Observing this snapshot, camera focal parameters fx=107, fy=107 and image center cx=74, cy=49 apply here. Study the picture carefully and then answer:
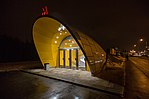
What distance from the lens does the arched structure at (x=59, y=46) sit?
521 inches

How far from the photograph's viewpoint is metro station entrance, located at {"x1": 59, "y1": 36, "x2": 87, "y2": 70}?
1458cm

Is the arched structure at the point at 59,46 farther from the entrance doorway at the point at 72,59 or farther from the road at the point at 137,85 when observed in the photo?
the road at the point at 137,85

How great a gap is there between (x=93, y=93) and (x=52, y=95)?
2.39m

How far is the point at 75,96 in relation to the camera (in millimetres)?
5926

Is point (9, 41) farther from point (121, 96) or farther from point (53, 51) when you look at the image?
point (121, 96)

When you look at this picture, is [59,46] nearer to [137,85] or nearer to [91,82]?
[91,82]

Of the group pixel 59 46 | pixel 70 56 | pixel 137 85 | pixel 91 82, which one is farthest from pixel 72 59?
pixel 137 85

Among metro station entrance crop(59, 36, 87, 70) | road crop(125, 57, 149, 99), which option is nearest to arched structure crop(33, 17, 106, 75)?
metro station entrance crop(59, 36, 87, 70)

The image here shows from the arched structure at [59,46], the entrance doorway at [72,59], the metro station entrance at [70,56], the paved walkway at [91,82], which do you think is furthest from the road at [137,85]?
the entrance doorway at [72,59]

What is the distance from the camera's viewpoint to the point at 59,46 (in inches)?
670

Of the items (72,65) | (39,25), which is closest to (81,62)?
(72,65)

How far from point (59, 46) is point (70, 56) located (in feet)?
8.95

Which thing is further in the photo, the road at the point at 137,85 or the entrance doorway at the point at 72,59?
the entrance doorway at the point at 72,59

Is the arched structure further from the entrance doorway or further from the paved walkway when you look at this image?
the paved walkway
